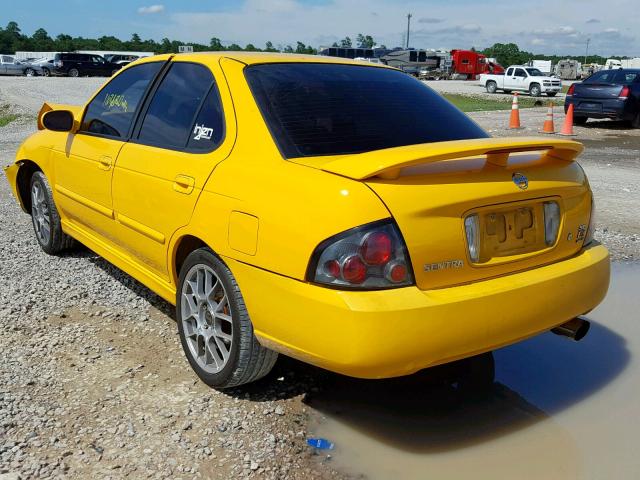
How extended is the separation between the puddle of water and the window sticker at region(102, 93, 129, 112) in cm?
225

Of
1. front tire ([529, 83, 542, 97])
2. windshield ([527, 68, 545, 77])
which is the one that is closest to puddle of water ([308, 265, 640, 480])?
front tire ([529, 83, 542, 97])

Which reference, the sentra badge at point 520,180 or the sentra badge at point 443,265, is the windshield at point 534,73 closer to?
the sentra badge at point 520,180

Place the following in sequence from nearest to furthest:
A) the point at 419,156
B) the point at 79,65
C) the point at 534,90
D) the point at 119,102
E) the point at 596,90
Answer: the point at 419,156 → the point at 119,102 → the point at 596,90 → the point at 534,90 → the point at 79,65

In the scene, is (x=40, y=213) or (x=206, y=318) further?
(x=40, y=213)

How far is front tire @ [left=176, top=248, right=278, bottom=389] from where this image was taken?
2889mm

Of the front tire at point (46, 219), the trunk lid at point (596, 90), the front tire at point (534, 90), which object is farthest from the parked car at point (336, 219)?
the front tire at point (534, 90)

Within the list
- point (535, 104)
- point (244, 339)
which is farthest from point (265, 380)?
point (535, 104)

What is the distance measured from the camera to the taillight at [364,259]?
2414mm

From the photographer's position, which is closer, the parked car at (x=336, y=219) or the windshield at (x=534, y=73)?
the parked car at (x=336, y=219)

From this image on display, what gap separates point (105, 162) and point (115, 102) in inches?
21.8

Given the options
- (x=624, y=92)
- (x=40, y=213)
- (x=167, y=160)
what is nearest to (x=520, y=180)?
(x=167, y=160)

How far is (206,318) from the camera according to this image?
10.5 feet

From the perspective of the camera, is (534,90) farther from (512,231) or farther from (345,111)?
(512,231)

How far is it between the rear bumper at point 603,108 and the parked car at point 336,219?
14885 millimetres
